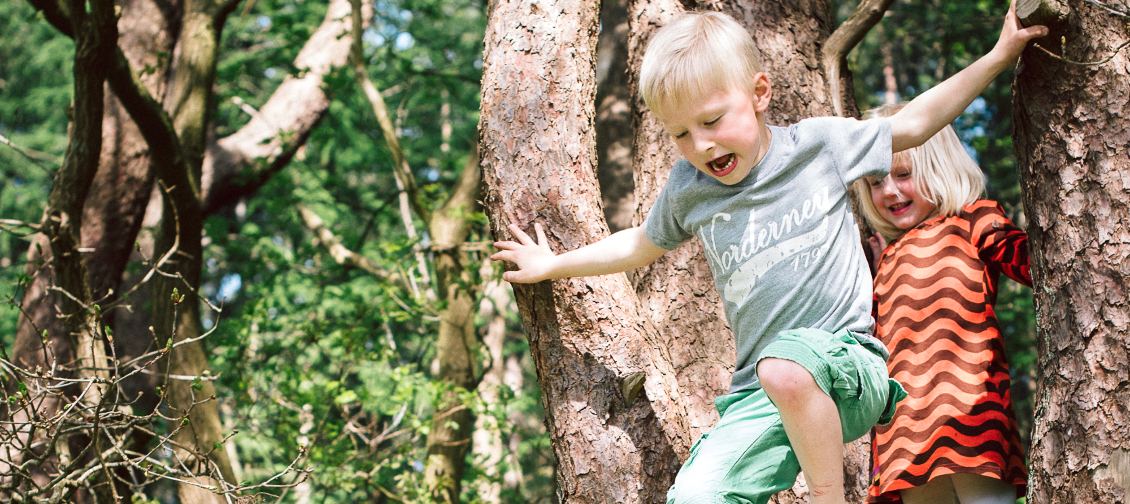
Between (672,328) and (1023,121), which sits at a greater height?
(1023,121)

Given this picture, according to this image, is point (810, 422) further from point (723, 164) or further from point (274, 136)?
point (274, 136)

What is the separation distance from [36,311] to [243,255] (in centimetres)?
191

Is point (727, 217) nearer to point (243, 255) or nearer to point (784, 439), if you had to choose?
point (784, 439)

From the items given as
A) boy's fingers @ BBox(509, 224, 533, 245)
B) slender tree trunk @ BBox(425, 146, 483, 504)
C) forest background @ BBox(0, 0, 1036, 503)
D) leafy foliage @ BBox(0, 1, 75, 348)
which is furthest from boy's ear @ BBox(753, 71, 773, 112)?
leafy foliage @ BBox(0, 1, 75, 348)

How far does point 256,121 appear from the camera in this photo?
5863 millimetres

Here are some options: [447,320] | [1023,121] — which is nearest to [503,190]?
[1023,121]

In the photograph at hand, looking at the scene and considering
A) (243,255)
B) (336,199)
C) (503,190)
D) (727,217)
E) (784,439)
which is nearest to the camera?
(784,439)

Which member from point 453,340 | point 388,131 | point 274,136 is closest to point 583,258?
point 453,340

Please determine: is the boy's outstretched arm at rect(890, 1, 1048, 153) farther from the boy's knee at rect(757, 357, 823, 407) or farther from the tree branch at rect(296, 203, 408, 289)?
the tree branch at rect(296, 203, 408, 289)

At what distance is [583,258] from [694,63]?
56 cm

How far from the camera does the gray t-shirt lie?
1.79m

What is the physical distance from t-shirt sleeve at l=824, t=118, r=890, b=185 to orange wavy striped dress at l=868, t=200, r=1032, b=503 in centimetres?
54

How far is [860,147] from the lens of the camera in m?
1.82

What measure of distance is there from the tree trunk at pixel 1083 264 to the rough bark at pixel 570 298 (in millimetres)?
883
